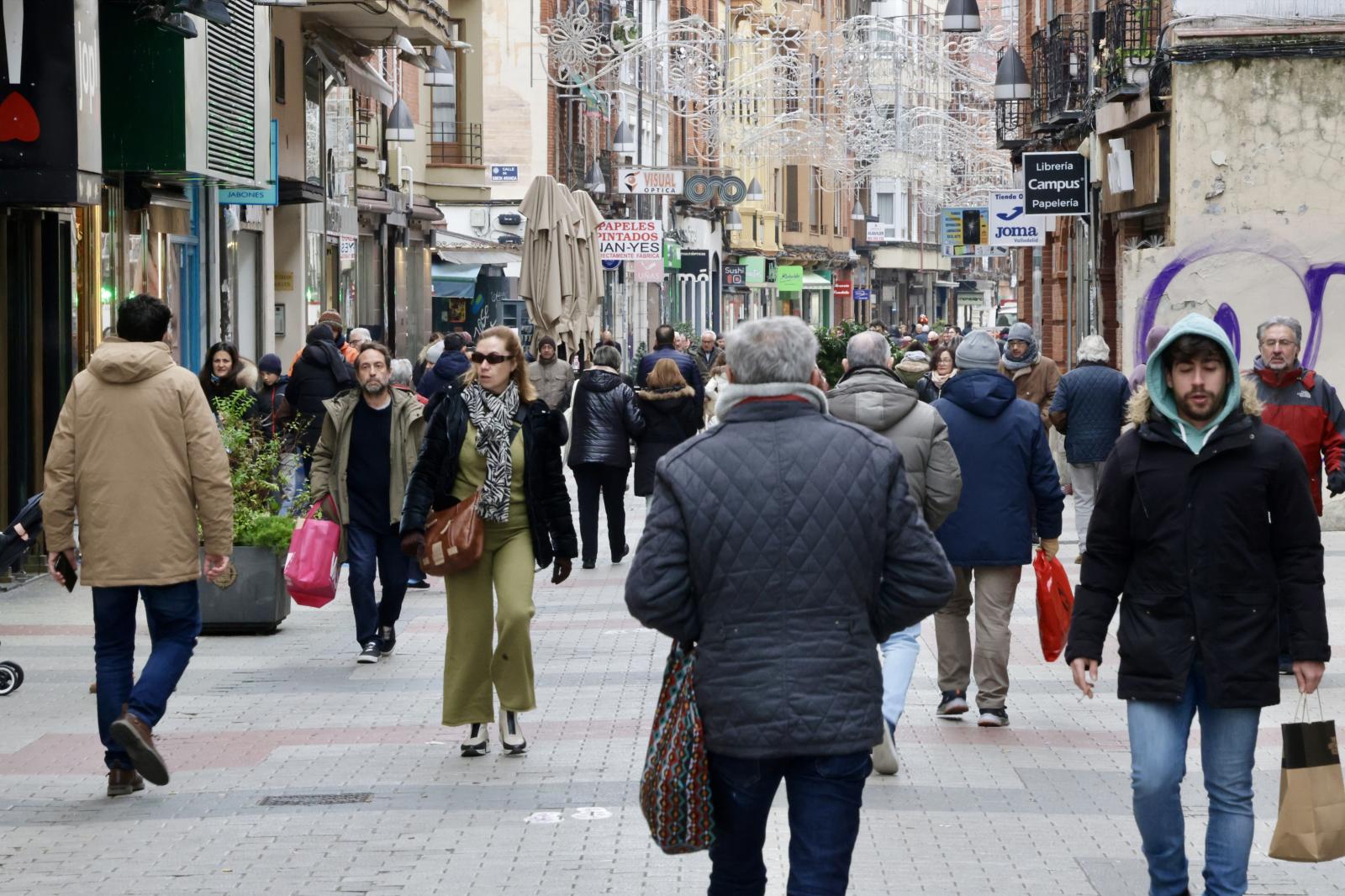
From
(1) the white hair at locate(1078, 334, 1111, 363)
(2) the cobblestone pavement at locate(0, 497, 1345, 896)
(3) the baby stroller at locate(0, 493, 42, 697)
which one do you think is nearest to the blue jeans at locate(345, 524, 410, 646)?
(2) the cobblestone pavement at locate(0, 497, 1345, 896)

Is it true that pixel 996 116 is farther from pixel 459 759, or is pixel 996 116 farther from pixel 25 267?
pixel 459 759

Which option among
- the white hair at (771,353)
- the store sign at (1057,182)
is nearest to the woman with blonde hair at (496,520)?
the white hair at (771,353)

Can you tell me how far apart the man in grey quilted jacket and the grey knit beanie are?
16.2 feet

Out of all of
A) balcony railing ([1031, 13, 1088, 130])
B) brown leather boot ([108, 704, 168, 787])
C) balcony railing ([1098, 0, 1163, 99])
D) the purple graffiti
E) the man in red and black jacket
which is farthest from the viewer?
balcony railing ([1031, 13, 1088, 130])

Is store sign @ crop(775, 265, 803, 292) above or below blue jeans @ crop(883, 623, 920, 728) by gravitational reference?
above

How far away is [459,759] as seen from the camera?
9250 mm

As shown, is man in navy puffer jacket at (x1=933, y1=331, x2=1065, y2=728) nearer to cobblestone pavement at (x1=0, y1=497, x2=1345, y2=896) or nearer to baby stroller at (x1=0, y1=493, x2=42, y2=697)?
cobblestone pavement at (x1=0, y1=497, x2=1345, y2=896)

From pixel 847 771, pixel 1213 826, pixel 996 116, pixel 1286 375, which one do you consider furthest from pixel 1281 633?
pixel 996 116

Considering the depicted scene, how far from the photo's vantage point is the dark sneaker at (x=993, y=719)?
10.0 metres

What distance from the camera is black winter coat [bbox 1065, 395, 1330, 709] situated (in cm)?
587

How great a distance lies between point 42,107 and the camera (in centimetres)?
1423

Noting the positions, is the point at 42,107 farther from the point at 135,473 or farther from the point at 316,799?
the point at 316,799

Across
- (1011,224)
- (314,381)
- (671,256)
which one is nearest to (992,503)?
(314,381)

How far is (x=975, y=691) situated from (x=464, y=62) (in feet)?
113
